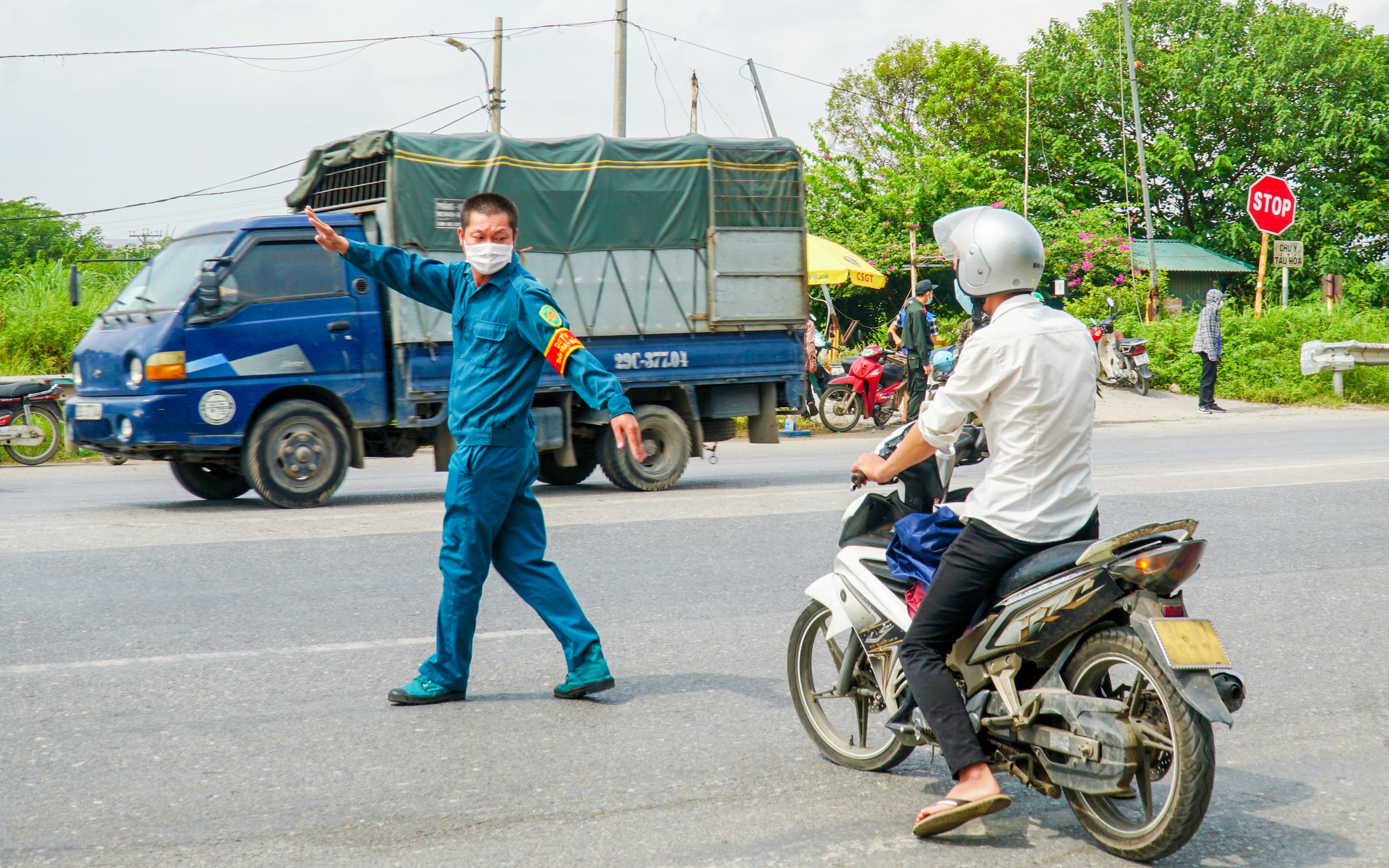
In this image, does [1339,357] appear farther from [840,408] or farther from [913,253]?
[840,408]

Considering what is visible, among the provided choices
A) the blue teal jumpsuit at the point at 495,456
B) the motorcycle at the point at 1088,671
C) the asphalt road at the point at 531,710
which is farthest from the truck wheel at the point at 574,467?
the motorcycle at the point at 1088,671

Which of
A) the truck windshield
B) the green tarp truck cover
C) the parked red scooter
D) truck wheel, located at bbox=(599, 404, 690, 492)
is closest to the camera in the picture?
the truck windshield

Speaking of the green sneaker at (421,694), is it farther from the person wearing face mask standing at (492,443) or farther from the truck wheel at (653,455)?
the truck wheel at (653,455)

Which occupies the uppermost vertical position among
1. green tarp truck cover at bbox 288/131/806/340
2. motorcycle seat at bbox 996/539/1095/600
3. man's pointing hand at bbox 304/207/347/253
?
green tarp truck cover at bbox 288/131/806/340

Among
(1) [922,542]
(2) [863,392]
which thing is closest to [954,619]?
(1) [922,542]

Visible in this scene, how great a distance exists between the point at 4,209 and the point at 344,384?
4172 centimetres

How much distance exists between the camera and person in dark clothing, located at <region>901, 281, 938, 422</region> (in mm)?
16469

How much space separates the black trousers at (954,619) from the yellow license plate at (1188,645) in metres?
0.34

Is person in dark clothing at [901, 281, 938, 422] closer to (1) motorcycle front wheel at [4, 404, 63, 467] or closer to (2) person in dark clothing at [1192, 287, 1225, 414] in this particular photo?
(2) person in dark clothing at [1192, 287, 1225, 414]

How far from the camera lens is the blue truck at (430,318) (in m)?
9.53

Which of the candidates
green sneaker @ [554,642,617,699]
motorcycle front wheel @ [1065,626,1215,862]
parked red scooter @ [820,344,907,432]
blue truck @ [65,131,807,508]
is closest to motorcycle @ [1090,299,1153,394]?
parked red scooter @ [820,344,907,432]

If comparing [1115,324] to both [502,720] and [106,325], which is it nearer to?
[106,325]

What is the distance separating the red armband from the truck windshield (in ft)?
19.4

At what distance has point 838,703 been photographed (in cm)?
427
